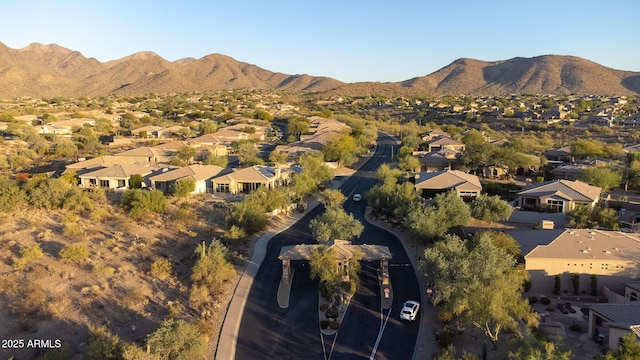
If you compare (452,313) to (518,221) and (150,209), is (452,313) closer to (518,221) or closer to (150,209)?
(518,221)

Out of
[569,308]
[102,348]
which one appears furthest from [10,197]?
[569,308]

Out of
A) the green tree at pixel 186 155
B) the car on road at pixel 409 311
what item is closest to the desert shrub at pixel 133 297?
the car on road at pixel 409 311

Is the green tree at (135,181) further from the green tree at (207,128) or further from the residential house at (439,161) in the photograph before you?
the green tree at (207,128)

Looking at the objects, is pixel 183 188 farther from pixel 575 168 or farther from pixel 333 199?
pixel 575 168

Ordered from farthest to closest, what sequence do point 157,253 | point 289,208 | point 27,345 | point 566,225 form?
point 289,208 → point 566,225 → point 157,253 → point 27,345

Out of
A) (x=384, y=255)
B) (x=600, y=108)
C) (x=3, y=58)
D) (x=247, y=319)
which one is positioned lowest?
(x=247, y=319)

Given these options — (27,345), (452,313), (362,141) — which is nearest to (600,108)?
(362,141)
